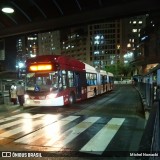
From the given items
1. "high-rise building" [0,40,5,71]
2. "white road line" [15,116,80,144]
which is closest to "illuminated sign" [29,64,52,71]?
"high-rise building" [0,40,5,71]

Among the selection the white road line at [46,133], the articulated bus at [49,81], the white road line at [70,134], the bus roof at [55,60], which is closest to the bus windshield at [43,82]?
the articulated bus at [49,81]

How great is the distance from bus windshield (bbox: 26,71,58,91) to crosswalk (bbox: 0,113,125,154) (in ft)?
16.7

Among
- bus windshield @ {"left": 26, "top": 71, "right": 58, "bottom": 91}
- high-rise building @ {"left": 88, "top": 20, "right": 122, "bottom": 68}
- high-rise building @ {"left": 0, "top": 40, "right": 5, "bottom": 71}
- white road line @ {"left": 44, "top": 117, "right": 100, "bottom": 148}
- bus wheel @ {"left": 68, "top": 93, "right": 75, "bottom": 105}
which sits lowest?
white road line @ {"left": 44, "top": 117, "right": 100, "bottom": 148}

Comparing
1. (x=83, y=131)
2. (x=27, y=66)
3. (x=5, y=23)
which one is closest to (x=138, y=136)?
(x=83, y=131)

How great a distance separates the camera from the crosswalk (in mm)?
8445

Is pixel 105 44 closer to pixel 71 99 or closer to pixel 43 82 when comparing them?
pixel 71 99

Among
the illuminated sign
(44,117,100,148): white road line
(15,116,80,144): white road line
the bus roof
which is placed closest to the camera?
(44,117,100,148): white road line

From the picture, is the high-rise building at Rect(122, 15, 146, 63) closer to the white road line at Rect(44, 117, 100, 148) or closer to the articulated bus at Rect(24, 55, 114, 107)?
the articulated bus at Rect(24, 55, 114, 107)

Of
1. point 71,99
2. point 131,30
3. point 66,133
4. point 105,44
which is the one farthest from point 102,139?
point 131,30

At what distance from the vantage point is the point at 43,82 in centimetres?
1839

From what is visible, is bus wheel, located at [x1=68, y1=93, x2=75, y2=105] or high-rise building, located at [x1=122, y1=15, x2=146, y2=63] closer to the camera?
bus wheel, located at [x1=68, y1=93, x2=75, y2=105]

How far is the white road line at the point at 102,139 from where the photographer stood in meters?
7.82

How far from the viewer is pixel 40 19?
1460 cm

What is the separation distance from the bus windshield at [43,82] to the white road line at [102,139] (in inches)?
259
